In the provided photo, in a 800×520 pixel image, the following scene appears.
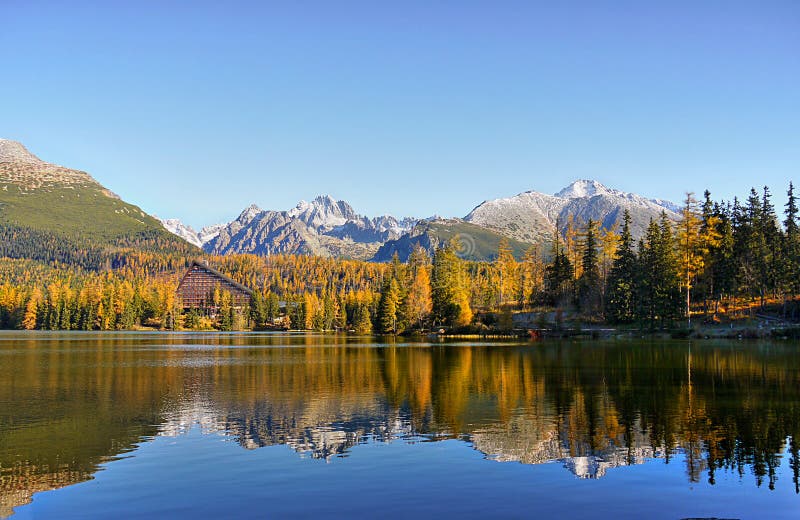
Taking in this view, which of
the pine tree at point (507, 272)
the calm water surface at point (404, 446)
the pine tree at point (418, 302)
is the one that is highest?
the pine tree at point (507, 272)

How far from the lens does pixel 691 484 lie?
2022 cm

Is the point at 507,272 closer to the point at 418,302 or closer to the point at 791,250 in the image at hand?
the point at 418,302

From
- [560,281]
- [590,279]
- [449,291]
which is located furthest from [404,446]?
[449,291]

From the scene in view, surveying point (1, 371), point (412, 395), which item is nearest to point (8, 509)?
point (412, 395)

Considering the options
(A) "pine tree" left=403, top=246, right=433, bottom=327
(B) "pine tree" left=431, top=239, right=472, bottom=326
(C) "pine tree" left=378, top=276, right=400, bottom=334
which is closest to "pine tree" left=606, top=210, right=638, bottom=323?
(B) "pine tree" left=431, top=239, right=472, bottom=326

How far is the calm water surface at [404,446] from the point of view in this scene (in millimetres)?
18484

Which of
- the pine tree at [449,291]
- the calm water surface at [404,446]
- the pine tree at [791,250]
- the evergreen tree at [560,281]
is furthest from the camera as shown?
the pine tree at [449,291]

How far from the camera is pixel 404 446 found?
84.3 ft

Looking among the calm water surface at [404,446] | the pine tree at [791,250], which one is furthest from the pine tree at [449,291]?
the calm water surface at [404,446]

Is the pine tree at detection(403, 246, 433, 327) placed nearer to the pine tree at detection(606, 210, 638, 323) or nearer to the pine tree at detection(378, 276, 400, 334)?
the pine tree at detection(378, 276, 400, 334)

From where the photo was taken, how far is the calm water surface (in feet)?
60.6

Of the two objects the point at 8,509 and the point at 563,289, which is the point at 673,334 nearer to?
the point at 563,289

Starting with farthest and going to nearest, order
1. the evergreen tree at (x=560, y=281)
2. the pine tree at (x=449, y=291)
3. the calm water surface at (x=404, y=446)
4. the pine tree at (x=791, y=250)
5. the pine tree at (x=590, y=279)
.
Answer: the pine tree at (x=449, y=291), the evergreen tree at (x=560, y=281), the pine tree at (x=590, y=279), the pine tree at (x=791, y=250), the calm water surface at (x=404, y=446)

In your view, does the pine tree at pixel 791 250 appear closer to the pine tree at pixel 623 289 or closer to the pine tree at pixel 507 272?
the pine tree at pixel 623 289
